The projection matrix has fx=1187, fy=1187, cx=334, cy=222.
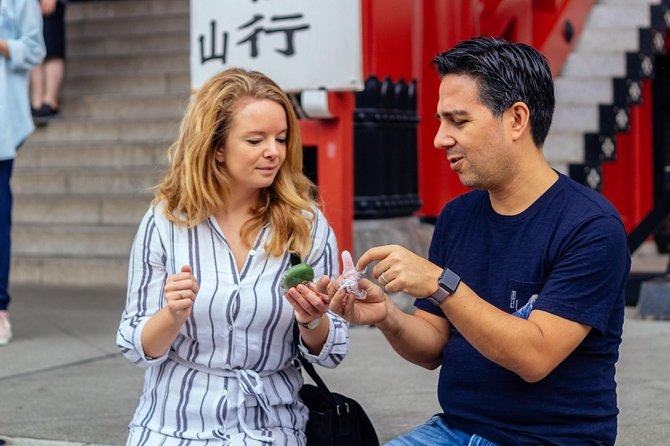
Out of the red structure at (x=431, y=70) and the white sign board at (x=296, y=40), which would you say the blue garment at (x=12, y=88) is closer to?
the white sign board at (x=296, y=40)

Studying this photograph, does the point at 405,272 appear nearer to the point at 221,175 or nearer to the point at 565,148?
the point at 221,175

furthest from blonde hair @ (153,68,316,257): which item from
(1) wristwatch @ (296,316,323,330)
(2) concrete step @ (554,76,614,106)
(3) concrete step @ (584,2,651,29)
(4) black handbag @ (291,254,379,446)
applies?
(3) concrete step @ (584,2,651,29)

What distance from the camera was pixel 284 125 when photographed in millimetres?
3326

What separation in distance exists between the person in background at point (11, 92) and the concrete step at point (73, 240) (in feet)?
7.67

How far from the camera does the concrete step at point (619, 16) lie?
910 centimetres

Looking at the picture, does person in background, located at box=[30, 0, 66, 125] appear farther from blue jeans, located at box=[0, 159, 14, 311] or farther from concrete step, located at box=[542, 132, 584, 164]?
concrete step, located at box=[542, 132, 584, 164]

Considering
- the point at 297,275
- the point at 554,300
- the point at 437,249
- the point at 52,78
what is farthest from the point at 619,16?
the point at 554,300

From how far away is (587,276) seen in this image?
2.67m

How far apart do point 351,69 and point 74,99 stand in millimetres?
4715

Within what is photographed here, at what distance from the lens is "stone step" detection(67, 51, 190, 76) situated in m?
10.2

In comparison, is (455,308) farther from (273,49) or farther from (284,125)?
(273,49)

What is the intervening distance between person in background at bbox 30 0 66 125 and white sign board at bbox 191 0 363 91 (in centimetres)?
380

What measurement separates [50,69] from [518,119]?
24.9 ft

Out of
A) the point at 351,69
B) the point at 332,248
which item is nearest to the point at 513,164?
the point at 332,248
